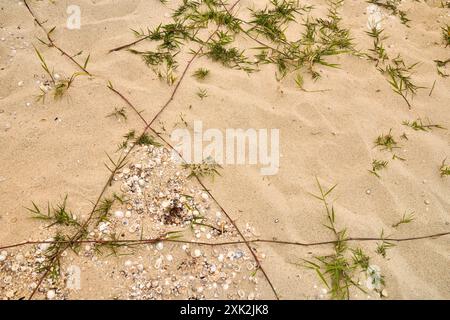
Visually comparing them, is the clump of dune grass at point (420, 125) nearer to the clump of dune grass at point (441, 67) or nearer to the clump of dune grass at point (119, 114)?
the clump of dune grass at point (441, 67)

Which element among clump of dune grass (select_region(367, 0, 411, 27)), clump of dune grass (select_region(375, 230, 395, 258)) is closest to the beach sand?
clump of dune grass (select_region(375, 230, 395, 258))

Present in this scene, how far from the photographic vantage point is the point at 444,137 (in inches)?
105

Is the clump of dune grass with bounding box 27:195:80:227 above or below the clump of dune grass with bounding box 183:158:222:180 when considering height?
below

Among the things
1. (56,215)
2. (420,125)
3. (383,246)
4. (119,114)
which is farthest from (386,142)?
(56,215)

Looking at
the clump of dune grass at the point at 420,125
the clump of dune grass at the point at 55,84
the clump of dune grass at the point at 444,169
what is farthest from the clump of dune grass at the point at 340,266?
the clump of dune grass at the point at 55,84

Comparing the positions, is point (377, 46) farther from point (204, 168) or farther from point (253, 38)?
point (204, 168)

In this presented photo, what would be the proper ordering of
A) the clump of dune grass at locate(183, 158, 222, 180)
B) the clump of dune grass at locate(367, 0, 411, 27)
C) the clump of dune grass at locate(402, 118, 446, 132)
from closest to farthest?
the clump of dune grass at locate(183, 158, 222, 180) < the clump of dune grass at locate(402, 118, 446, 132) < the clump of dune grass at locate(367, 0, 411, 27)

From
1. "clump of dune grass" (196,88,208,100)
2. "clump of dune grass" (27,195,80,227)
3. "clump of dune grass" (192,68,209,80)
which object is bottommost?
"clump of dune grass" (27,195,80,227)

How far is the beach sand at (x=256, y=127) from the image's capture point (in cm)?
216

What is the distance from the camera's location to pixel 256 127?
2.60 m

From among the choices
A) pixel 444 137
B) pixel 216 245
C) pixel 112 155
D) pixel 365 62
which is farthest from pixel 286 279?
pixel 365 62

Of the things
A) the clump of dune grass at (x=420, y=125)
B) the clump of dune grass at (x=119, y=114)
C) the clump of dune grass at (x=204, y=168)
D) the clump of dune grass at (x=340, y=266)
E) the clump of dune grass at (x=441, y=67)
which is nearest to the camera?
the clump of dune grass at (x=340, y=266)

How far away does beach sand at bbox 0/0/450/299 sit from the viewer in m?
2.16

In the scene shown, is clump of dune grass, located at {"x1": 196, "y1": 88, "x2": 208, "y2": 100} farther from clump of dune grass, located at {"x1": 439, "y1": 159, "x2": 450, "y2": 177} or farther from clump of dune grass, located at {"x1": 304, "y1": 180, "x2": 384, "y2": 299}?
clump of dune grass, located at {"x1": 439, "y1": 159, "x2": 450, "y2": 177}
